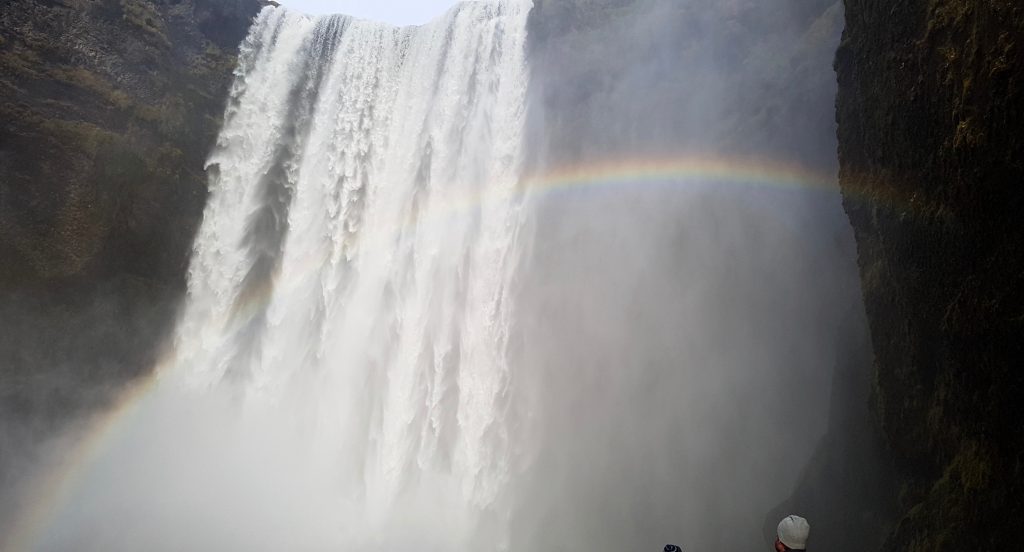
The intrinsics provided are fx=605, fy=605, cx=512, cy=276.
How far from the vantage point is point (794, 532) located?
3357 mm

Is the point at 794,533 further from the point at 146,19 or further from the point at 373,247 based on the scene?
the point at 146,19

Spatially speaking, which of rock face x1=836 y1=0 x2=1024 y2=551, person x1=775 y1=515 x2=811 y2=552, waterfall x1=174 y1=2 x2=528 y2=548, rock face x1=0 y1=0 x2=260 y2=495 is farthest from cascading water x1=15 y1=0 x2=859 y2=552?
person x1=775 y1=515 x2=811 y2=552

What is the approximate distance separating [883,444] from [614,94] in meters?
8.95

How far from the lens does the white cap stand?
3344 mm

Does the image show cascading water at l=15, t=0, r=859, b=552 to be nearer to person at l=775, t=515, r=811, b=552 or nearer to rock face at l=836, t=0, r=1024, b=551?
rock face at l=836, t=0, r=1024, b=551

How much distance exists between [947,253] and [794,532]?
254 cm

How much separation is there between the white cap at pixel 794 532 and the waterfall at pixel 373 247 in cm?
831

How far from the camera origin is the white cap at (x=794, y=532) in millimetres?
3344

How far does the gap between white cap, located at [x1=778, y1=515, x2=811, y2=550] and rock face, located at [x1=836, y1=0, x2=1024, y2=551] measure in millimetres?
1526

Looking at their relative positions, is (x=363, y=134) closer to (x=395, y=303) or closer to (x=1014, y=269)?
(x=395, y=303)

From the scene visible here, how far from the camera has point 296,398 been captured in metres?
13.5

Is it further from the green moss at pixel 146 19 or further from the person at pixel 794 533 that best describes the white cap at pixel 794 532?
the green moss at pixel 146 19

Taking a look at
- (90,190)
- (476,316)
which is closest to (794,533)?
(476,316)

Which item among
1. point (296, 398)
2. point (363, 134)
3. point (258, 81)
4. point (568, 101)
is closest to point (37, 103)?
point (258, 81)
